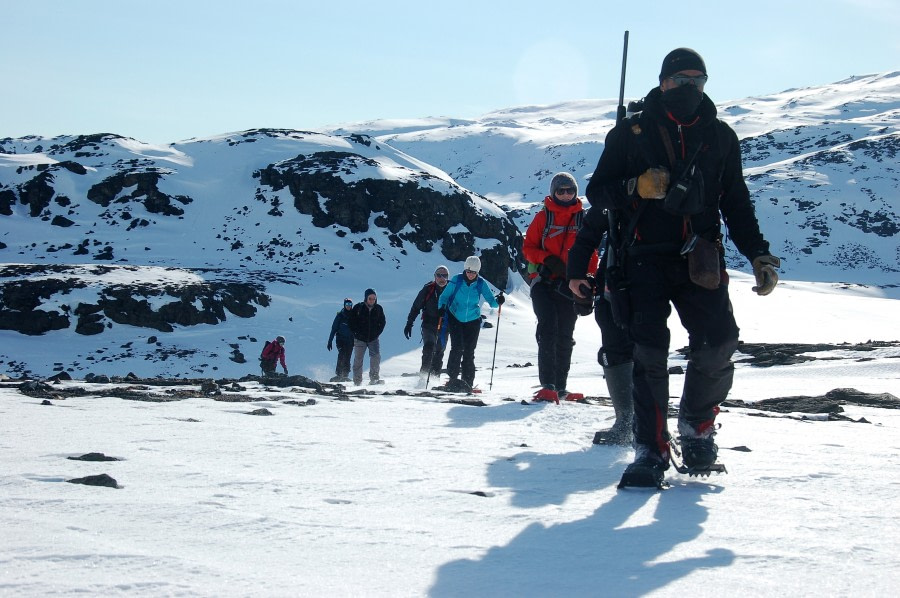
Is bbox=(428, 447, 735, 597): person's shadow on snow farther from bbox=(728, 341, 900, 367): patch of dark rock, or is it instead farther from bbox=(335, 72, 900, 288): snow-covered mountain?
bbox=(335, 72, 900, 288): snow-covered mountain

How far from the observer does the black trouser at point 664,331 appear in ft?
12.6

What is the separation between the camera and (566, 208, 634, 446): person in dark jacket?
14.5 ft

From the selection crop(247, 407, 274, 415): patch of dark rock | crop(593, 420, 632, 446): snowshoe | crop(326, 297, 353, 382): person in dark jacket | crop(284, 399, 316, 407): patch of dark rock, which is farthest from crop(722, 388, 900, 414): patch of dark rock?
crop(326, 297, 353, 382): person in dark jacket

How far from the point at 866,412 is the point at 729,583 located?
19.1 feet

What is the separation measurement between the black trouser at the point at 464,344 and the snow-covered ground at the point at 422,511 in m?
5.37

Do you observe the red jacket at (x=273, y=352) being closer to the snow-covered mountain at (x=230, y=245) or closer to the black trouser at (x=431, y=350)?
the snow-covered mountain at (x=230, y=245)

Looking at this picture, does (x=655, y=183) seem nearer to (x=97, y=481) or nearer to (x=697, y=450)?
(x=697, y=450)

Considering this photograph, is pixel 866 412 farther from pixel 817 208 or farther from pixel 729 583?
pixel 817 208

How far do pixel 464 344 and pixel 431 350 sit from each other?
7.82 ft

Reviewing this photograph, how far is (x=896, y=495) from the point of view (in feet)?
10.9

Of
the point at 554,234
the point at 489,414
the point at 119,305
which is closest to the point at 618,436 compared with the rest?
the point at 489,414

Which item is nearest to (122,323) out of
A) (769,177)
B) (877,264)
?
(877,264)

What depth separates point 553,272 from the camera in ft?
25.7

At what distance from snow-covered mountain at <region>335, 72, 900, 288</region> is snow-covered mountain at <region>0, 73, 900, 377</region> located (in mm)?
718
